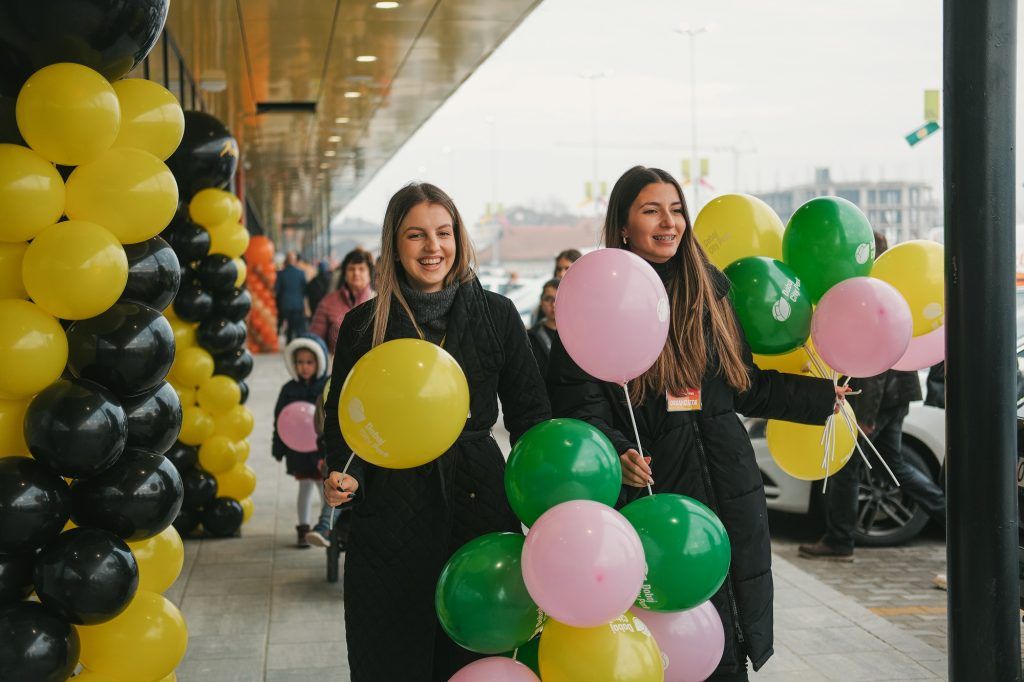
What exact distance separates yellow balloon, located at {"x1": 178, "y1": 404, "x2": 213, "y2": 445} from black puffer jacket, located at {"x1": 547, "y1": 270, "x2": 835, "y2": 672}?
4389 millimetres

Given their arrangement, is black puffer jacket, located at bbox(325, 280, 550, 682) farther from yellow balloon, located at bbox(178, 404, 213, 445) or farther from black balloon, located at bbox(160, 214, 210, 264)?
yellow balloon, located at bbox(178, 404, 213, 445)

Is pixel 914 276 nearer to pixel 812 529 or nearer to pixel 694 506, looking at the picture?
pixel 694 506

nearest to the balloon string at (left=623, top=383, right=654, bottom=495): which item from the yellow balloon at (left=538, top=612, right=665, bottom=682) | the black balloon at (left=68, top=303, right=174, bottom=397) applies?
the yellow balloon at (left=538, top=612, right=665, bottom=682)

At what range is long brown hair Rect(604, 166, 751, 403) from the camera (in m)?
3.44

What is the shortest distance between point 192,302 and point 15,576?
→ 389 centimetres

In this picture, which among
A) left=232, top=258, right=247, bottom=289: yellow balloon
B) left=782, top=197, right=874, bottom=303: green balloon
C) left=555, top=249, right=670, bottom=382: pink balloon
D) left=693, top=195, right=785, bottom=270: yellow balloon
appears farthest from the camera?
left=232, top=258, right=247, bottom=289: yellow balloon

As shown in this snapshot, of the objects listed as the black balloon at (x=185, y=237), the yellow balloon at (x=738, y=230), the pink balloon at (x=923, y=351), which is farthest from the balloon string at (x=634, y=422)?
the black balloon at (x=185, y=237)

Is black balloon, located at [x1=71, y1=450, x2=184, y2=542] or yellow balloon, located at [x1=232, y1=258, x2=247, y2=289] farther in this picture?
yellow balloon, located at [x1=232, y1=258, x2=247, y2=289]

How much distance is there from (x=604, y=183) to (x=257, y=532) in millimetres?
46428

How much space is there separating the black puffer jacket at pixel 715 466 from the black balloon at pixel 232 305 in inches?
171

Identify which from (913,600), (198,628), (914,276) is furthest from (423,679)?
(913,600)

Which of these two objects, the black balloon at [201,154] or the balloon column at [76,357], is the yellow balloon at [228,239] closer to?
the black balloon at [201,154]

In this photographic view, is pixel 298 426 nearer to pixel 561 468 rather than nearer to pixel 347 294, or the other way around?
pixel 347 294

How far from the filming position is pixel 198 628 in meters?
5.82
